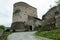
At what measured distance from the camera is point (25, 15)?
65.4 m

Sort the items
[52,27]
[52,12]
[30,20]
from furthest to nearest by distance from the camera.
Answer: [30,20]
[52,12]
[52,27]

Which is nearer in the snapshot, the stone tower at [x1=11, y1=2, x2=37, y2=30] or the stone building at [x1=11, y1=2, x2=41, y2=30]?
the stone building at [x1=11, y1=2, x2=41, y2=30]

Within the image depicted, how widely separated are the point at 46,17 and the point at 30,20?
6.76 meters

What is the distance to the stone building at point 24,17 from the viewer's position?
6134cm

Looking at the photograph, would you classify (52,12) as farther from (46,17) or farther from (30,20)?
(30,20)

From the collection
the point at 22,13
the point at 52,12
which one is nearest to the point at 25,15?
the point at 22,13

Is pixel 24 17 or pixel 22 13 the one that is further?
pixel 22 13

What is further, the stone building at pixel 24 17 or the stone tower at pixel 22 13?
the stone tower at pixel 22 13

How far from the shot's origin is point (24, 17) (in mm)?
64812

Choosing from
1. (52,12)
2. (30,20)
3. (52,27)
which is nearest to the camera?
(52,27)

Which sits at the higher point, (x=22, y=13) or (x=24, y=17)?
(x=22, y=13)

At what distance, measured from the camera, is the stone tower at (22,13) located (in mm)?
63378

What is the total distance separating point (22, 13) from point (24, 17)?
1925mm

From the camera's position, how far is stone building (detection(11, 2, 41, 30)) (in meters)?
61.3
